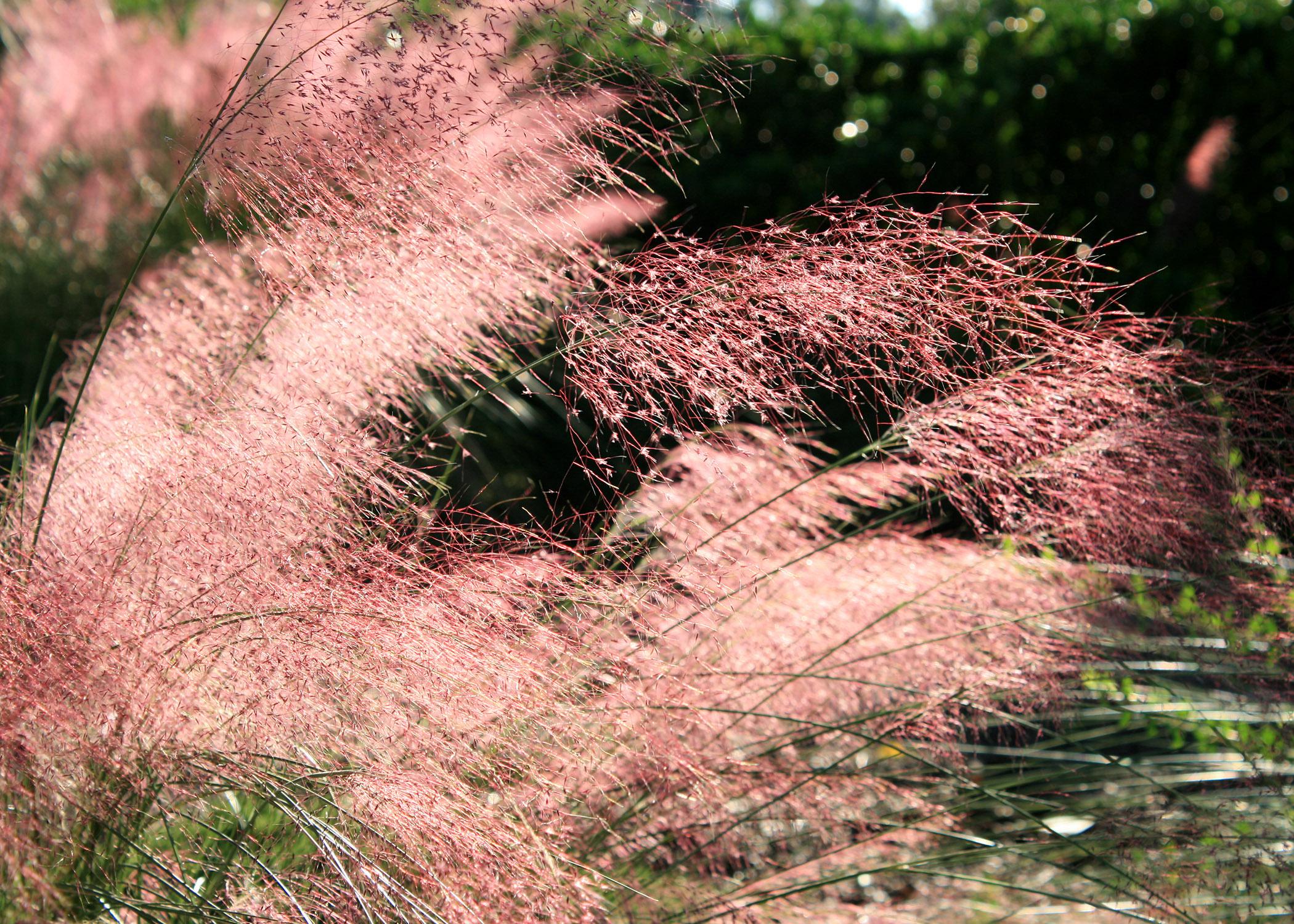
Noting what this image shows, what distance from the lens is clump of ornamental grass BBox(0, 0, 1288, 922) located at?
142 cm

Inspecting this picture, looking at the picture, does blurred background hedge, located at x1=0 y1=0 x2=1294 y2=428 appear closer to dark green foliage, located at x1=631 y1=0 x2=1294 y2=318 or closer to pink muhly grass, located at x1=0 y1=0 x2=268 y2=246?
dark green foliage, located at x1=631 y1=0 x2=1294 y2=318

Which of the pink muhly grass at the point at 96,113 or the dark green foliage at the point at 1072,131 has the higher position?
the pink muhly grass at the point at 96,113

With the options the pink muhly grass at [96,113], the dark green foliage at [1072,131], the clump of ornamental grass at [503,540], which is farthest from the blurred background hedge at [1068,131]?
the clump of ornamental grass at [503,540]

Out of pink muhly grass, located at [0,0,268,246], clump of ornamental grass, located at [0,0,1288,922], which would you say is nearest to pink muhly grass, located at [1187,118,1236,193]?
clump of ornamental grass, located at [0,0,1288,922]

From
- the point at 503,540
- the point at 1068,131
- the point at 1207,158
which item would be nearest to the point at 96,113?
the point at 503,540

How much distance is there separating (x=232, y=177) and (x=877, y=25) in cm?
463

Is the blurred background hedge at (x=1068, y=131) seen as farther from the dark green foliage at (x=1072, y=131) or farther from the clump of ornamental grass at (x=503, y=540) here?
the clump of ornamental grass at (x=503, y=540)

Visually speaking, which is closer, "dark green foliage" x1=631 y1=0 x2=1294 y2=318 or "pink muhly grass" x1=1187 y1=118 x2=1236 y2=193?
"pink muhly grass" x1=1187 y1=118 x2=1236 y2=193

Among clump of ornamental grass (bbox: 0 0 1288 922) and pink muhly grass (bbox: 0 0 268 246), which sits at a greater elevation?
pink muhly grass (bbox: 0 0 268 246)

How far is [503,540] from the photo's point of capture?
1668mm

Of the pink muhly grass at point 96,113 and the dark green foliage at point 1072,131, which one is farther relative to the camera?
the dark green foliage at point 1072,131

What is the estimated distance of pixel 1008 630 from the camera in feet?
7.17

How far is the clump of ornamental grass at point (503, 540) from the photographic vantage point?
4.65ft

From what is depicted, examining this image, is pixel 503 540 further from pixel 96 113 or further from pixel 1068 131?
pixel 1068 131
